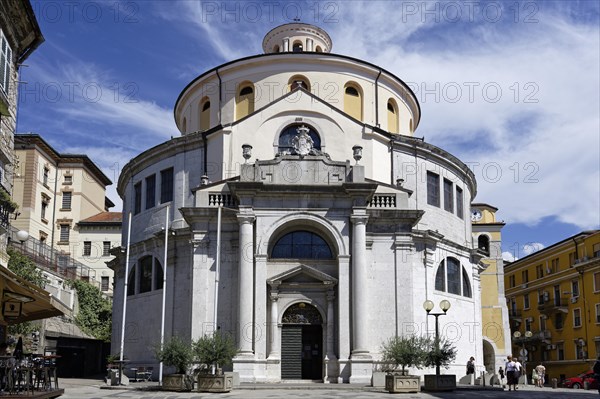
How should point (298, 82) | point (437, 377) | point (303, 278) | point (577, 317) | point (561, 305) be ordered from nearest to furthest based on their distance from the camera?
1. point (437, 377)
2. point (303, 278)
3. point (298, 82)
4. point (577, 317)
5. point (561, 305)

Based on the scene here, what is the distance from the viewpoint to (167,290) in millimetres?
39500

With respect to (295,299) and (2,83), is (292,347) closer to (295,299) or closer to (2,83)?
(295,299)

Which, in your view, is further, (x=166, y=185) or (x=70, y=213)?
(x=70, y=213)

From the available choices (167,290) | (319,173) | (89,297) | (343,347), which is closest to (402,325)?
(343,347)

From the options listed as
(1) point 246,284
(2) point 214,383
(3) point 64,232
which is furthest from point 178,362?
(3) point 64,232

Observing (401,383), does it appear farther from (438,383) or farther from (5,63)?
(5,63)

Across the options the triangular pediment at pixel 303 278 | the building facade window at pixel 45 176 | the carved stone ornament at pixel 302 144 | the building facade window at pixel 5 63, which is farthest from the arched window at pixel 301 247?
the building facade window at pixel 45 176

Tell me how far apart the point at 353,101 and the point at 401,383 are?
20219mm

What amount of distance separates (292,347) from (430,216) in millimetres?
12275

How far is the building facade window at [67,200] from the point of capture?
78.5 m

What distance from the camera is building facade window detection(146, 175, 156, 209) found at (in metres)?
43.8

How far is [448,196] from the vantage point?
147 feet

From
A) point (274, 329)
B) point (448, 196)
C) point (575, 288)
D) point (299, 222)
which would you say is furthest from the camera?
point (575, 288)

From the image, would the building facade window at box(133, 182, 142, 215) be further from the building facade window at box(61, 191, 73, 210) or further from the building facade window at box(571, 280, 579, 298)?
the building facade window at box(571, 280, 579, 298)
